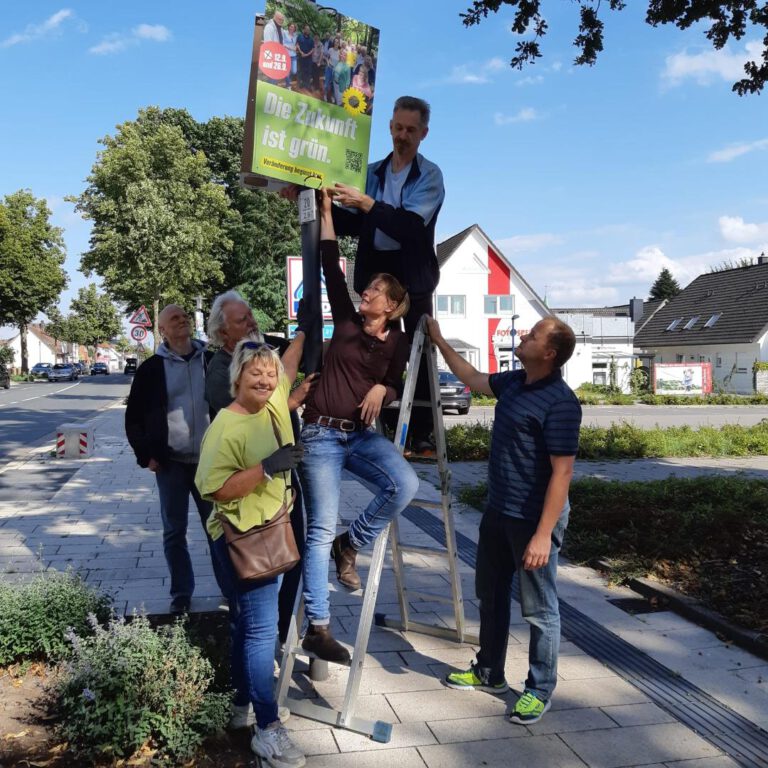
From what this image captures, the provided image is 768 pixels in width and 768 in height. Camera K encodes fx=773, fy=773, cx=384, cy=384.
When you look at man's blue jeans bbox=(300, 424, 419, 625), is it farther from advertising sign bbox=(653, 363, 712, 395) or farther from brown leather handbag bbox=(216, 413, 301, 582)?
advertising sign bbox=(653, 363, 712, 395)

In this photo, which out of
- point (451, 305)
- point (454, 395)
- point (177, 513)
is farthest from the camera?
point (451, 305)

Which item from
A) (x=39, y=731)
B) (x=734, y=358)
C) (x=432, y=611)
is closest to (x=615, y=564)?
(x=432, y=611)

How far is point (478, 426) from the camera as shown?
17547 millimetres

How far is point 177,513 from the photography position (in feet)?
17.2

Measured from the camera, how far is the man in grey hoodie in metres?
5.02

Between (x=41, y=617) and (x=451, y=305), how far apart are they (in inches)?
1660

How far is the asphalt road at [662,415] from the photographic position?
24.5 metres

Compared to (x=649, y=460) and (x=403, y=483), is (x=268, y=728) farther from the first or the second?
(x=649, y=460)

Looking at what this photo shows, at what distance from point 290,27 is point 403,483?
7.04ft

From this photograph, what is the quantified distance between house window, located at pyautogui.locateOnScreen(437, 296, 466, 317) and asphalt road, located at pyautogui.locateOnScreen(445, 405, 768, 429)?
13.4 m

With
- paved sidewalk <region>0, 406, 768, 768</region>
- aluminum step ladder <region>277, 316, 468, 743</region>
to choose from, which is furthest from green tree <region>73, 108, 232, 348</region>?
aluminum step ladder <region>277, 316, 468, 743</region>

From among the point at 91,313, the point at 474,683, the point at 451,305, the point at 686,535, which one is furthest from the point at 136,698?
the point at 91,313

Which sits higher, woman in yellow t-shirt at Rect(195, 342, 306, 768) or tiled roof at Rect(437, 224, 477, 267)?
tiled roof at Rect(437, 224, 477, 267)

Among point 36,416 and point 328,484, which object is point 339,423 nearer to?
point 328,484
